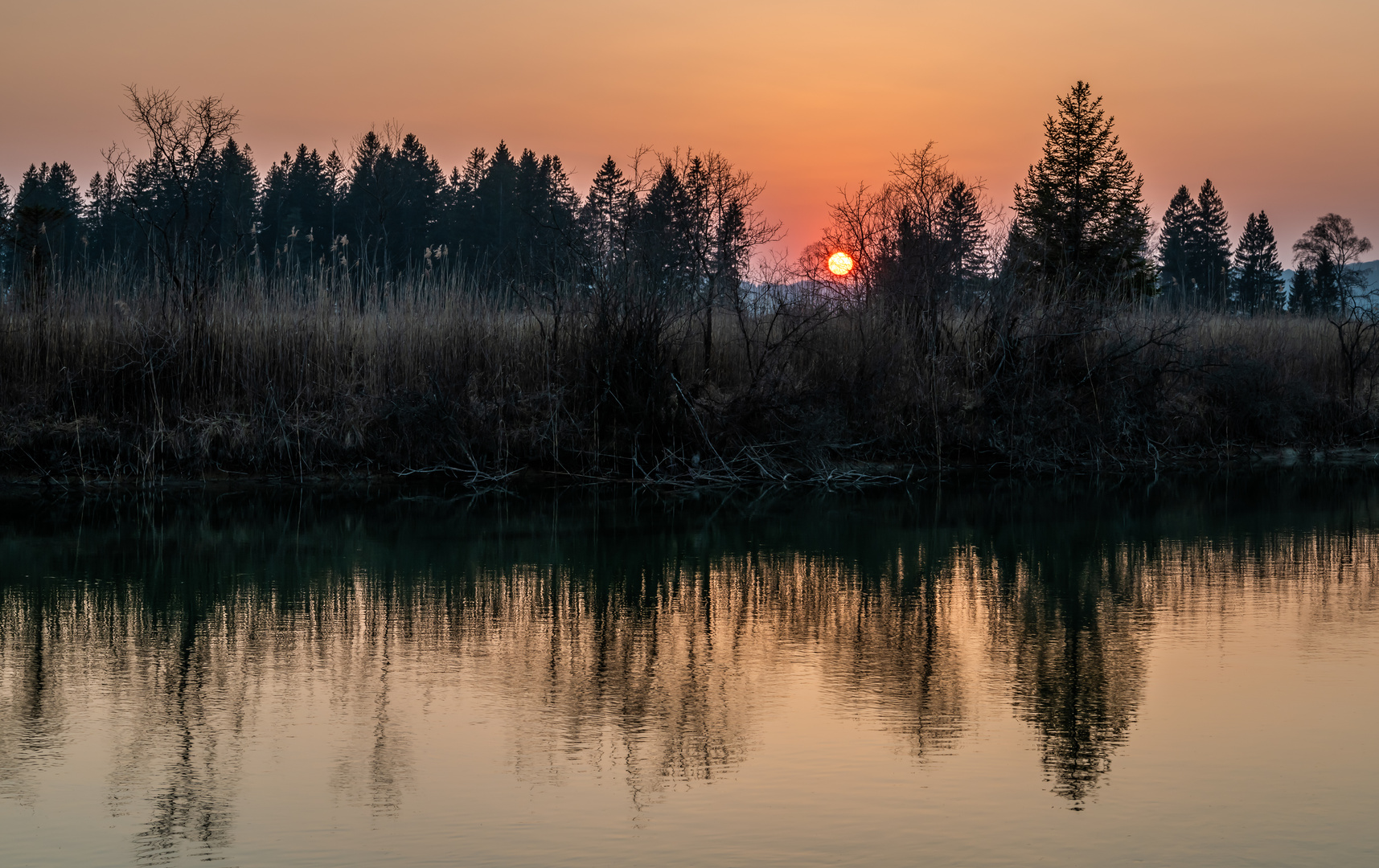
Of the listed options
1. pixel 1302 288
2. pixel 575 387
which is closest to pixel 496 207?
pixel 575 387

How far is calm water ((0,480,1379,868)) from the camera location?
412 centimetres

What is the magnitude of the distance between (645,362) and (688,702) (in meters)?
11.9

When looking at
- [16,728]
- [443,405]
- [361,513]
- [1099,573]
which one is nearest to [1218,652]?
[1099,573]

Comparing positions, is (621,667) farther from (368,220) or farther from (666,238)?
(368,220)

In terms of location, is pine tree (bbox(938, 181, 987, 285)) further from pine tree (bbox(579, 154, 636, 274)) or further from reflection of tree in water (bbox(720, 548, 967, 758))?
reflection of tree in water (bbox(720, 548, 967, 758))

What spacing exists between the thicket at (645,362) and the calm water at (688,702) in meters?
5.53

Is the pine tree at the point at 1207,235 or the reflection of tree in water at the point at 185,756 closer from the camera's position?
the reflection of tree in water at the point at 185,756

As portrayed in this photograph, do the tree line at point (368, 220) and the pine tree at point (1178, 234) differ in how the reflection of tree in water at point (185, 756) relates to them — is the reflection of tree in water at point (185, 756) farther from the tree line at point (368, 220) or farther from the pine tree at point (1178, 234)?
the pine tree at point (1178, 234)

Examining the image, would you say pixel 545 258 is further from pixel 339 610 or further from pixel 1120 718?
pixel 1120 718

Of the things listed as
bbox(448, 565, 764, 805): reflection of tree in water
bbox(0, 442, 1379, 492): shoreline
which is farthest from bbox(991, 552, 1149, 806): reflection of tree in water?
bbox(0, 442, 1379, 492): shoreline

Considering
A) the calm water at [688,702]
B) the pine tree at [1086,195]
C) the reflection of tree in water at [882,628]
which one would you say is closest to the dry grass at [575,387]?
the calm water at [688,702]

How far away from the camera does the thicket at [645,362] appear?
53.4 ft

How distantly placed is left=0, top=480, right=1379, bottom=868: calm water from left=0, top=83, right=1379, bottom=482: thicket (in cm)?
553

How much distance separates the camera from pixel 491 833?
4.11 metres
